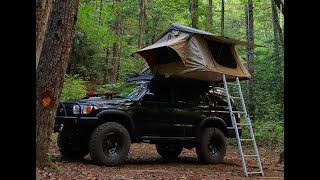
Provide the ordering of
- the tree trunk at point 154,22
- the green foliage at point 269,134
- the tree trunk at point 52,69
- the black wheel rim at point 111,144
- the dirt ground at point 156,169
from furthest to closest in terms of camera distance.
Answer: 1. the tree trunk at point 154,22
2. the green foliage at point 269,134
3. the black wheel rim at point 111,144
4. the dirt ground at point 156,169
5. the tree trunk at point 52,69

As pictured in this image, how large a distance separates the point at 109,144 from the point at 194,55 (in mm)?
2938

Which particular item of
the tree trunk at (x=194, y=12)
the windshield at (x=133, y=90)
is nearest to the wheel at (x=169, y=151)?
the windshield at (x=133, y=90)

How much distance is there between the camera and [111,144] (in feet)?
28.7

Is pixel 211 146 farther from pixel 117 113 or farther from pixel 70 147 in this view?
pixel 70 147

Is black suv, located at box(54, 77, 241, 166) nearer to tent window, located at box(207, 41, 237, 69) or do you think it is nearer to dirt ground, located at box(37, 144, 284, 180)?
dirt ground, located at box(37, 144, 284, 180)

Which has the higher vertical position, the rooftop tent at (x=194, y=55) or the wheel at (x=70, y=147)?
the rooftop tent at (x=194, y=55)

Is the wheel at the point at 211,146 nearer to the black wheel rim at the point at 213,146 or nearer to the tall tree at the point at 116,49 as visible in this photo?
the black wheel rim at the point at 213,146

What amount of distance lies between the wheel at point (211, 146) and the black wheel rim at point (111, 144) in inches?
93.0

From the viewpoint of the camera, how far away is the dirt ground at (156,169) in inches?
283
